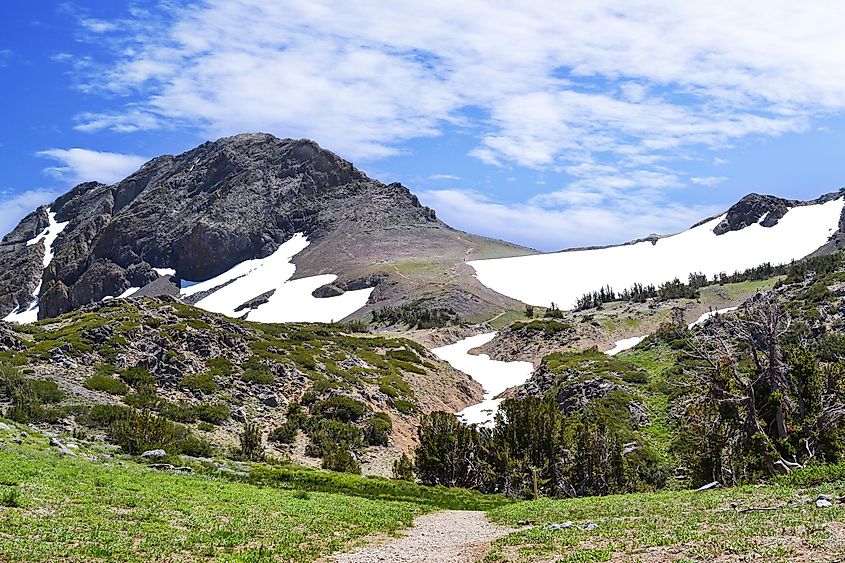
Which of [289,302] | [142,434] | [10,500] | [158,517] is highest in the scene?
[289,302]

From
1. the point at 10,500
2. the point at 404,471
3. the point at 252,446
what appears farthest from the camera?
the point at 404,471

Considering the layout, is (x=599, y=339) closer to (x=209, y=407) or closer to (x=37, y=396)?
(x=209, y=407)

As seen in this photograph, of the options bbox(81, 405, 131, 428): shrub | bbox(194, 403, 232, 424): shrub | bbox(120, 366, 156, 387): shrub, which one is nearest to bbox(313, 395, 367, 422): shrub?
bbox(194, 403, 232, 424): shrub

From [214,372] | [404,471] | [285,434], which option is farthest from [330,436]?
[214,372]

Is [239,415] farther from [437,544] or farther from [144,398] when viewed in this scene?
[437,544]

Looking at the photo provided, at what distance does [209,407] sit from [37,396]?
11.8 m

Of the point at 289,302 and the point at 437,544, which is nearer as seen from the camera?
the point at 437,544

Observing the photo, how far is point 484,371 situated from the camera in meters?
94.9

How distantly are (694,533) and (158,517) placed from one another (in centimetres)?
1337

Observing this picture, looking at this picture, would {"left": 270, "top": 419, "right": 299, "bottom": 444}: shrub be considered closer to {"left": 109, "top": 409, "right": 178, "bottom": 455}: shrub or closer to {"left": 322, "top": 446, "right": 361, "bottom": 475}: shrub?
{"left": 322, "top": 446, "right": 361, "bottom": 475}: shrub

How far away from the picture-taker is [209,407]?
178 ft

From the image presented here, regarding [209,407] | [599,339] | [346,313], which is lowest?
[209,407]

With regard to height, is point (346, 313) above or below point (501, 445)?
above

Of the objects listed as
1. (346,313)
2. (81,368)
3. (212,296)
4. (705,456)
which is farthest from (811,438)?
(212,296)
